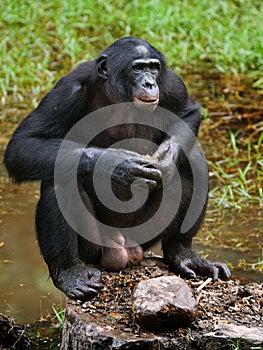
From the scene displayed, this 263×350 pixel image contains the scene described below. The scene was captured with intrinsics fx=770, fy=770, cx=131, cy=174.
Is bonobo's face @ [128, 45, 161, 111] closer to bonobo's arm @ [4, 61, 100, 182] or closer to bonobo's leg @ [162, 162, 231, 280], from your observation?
bonobo's arm @ [4, 61, 100, 182]

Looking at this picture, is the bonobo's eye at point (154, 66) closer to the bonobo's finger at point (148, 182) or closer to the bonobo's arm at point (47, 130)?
the bonobo's arm at point (47, 130)

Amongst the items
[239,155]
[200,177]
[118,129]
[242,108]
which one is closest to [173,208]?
[200,177]

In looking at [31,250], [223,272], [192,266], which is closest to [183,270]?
[192,266]

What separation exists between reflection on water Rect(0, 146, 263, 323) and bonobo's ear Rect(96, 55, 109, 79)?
1.93 meters

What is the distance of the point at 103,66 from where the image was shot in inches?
216

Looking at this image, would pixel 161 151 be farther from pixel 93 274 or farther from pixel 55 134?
pixel 93 274

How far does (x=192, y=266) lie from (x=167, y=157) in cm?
83

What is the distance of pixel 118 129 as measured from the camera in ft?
18.2

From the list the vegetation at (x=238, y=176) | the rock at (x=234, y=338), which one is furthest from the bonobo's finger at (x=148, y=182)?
the vegetation at (x=238, y=176)

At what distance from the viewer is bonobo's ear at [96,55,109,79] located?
5473mm

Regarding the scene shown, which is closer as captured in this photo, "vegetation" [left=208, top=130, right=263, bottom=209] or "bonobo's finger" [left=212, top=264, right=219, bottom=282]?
"bonobo's finger" [left=212, top=264, right=219, bottom=282]

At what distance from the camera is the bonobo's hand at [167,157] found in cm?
522

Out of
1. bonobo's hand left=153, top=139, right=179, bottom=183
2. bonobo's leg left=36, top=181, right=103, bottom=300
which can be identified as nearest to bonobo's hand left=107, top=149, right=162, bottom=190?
bonobo's hand left=153, top=139, right=179, bottom=183

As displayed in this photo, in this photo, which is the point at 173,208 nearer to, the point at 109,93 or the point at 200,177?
the point at 200,177
